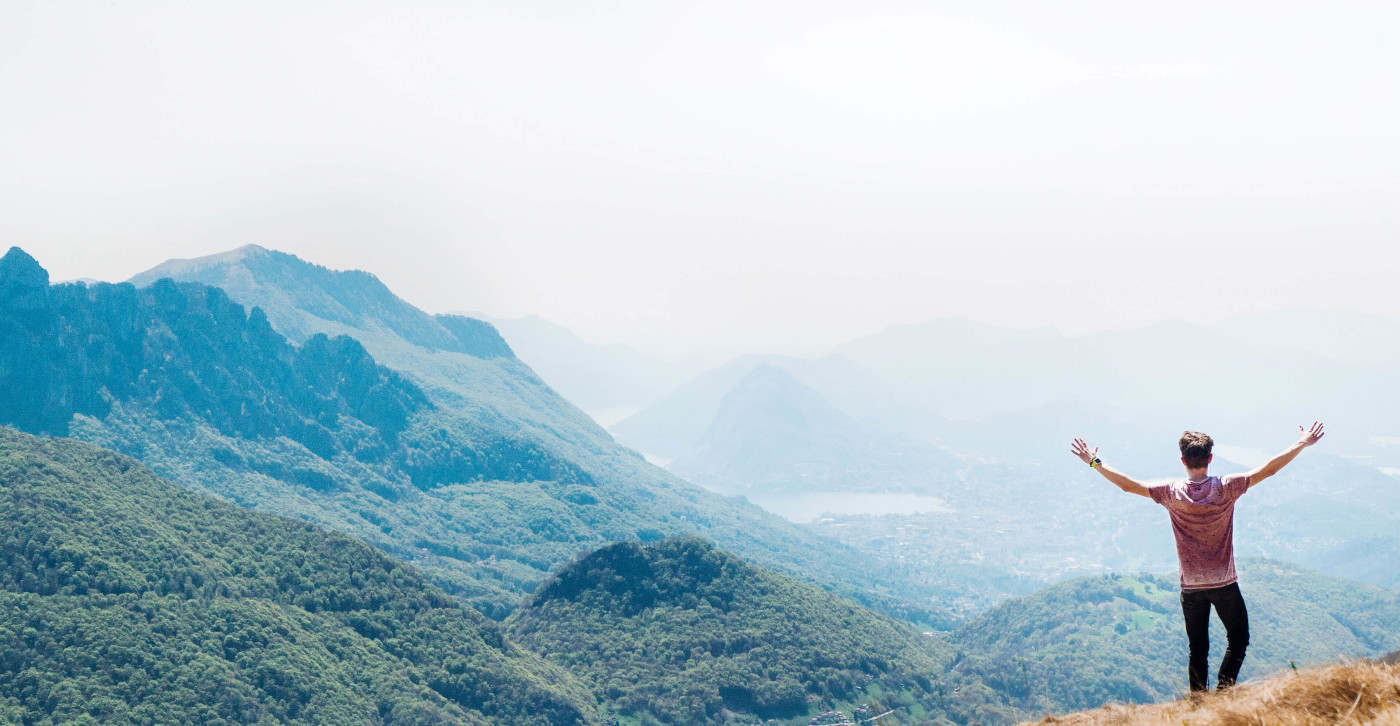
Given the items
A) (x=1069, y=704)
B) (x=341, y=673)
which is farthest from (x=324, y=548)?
(x=1069, y=704)

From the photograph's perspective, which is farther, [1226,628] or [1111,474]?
[1111,474]

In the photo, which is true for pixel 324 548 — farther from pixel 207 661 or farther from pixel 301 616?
pixel 207 661

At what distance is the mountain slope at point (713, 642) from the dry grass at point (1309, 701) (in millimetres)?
98368

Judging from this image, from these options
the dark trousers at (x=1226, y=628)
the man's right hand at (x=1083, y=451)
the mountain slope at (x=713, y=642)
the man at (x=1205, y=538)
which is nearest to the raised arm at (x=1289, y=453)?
the man at (x=1205, y=538)

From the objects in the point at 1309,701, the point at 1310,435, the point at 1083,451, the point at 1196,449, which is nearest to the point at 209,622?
the point at 1083,451

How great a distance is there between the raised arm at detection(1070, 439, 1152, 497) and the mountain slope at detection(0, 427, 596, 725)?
3343 inches

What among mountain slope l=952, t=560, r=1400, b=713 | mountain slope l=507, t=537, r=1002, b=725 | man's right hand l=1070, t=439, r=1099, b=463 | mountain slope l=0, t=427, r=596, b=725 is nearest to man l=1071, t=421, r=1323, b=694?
man's right hand l=1070, t=439, r=1099, b=463

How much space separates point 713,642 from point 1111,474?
11167 centimetres

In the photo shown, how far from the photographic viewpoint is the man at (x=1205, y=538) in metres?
10.4

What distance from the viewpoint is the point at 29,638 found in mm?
75500

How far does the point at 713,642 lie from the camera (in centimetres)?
11625

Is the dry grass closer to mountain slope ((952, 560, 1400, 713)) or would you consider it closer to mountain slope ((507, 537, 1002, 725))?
mountain slope ((507, 537, 1002, 725))

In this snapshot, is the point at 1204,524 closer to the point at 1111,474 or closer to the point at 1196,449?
the point at 1196,449

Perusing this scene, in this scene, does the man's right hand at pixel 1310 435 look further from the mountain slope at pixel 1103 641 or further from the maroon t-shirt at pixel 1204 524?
the mountain slope at pixel 1103 641
